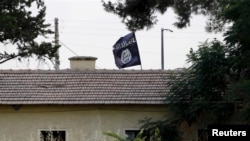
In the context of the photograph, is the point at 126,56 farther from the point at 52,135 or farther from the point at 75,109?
the point at 52,135

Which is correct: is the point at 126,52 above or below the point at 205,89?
above

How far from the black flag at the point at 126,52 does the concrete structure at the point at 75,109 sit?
2955 millimetres

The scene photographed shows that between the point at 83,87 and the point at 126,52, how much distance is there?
3.89m

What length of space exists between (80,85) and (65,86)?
512 mm

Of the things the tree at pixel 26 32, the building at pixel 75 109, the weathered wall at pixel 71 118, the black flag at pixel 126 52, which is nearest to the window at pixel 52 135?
the building at pixel 75 109

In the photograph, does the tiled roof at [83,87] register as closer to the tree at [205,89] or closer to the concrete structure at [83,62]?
the tree at [205,89]

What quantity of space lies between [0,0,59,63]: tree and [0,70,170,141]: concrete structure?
551 inches

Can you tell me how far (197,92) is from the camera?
23.4 meters

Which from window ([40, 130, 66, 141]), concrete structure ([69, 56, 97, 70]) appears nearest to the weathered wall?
window ([40, 130, 66, 141])

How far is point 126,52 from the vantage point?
93.6 feet

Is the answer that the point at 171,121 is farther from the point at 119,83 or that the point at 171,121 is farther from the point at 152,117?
the point at 119,83

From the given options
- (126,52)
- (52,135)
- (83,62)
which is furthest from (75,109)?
(126,52)

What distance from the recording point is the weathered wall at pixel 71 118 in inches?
971

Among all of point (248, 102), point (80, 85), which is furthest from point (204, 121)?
point (80, 85)
